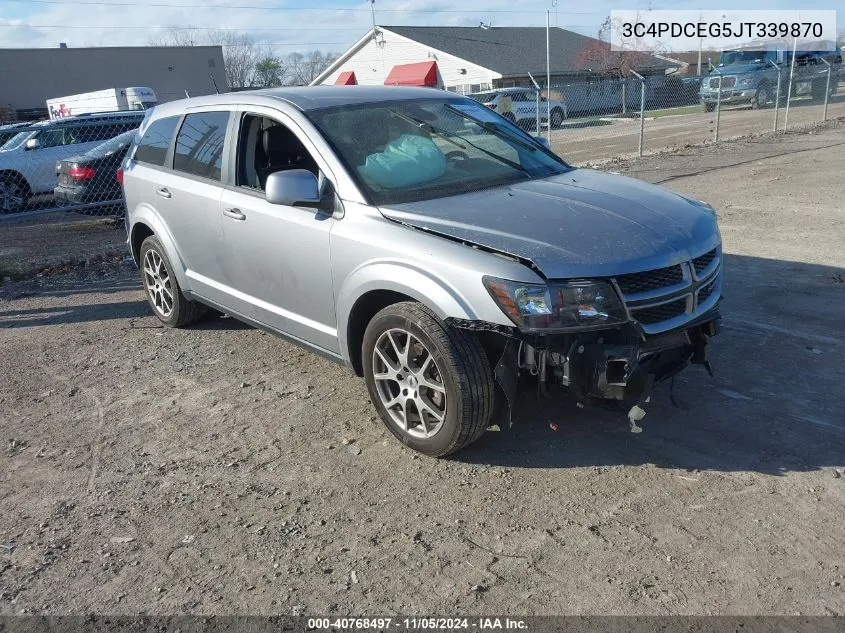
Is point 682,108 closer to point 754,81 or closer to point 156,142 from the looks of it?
point 754,81

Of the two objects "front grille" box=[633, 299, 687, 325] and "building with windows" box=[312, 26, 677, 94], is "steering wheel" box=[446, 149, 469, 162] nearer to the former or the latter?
"front grille" box=[633, 299, 687, 325]

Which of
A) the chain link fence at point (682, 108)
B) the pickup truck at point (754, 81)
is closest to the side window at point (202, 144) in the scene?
the chain link fence at point (682, 108)

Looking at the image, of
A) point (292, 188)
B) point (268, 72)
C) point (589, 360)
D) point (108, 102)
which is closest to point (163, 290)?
point (292, 188)

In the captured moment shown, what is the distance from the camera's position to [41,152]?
1427 cm

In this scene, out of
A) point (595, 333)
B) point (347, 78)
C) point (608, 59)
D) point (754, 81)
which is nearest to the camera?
point (595, 333)

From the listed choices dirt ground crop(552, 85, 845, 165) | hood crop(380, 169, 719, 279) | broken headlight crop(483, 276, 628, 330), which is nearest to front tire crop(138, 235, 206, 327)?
hood crop(380, 169, 719, 279)

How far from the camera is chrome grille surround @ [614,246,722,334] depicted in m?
3.52

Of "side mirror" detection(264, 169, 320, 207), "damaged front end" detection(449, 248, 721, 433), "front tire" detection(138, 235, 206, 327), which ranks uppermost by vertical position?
"side mirror" detection(264, 169, 320, 207)

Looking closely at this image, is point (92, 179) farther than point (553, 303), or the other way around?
point (92, 179)

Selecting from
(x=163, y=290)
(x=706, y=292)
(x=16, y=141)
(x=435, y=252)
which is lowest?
(x=163, y=290)

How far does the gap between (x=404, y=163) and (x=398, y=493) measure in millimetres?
1923

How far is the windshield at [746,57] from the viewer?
95.9 ft

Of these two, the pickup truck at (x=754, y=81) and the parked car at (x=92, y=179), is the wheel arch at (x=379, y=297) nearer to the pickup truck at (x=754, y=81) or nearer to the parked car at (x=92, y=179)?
the parked car at (x=92, y=179)

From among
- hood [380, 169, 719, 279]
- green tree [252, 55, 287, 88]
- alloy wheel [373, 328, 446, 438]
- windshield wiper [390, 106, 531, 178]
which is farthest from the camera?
green tree [252, 55, 287, 88]
